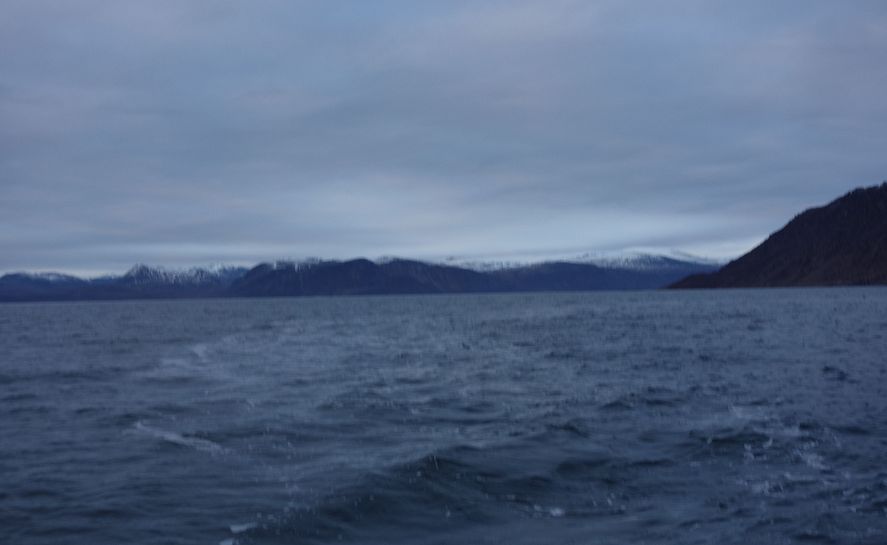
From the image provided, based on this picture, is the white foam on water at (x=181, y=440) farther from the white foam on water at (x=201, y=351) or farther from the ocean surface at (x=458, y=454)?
the white foam on water at (x=201, y=351)

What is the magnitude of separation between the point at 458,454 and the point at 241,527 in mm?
5921

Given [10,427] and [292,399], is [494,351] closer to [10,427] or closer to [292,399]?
[292,399]

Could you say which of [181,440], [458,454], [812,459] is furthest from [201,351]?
[812,459]

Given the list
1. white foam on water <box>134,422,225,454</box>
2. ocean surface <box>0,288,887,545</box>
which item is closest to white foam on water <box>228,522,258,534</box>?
ocean surface <box>0,288,887,545</box>

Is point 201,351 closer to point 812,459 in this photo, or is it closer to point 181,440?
point 181,440

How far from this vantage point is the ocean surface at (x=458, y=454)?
13.5 m

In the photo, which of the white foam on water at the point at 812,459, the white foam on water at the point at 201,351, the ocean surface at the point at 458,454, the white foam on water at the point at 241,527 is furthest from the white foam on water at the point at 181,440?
the white foam on water at the point at 201,351

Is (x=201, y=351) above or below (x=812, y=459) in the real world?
above

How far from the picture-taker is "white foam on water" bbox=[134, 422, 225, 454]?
1969cm

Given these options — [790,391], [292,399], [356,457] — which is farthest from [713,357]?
[356,457]

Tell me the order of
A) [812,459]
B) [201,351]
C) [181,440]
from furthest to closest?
[201,351] < [181,440] < [812,459]

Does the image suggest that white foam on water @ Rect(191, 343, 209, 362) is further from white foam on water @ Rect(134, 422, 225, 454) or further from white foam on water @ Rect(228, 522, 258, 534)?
white foam on water @ Rect(228, 522, 258, 534)

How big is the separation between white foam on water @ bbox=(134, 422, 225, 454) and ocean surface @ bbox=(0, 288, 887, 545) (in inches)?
3.3

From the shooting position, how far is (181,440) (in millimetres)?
20719
